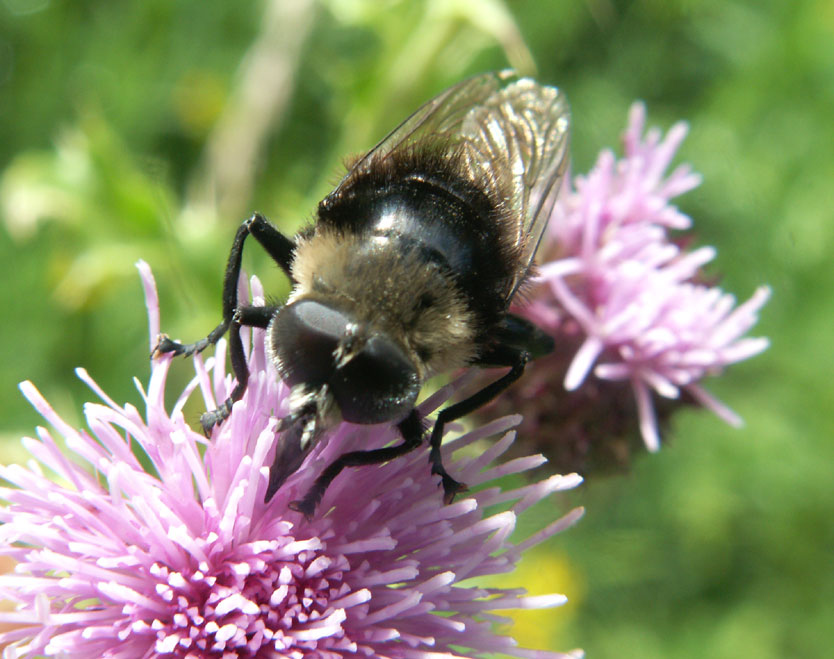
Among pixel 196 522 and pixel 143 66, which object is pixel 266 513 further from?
pixel 143 66

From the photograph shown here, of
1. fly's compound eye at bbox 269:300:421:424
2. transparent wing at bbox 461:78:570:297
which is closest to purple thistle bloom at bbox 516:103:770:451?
transparent wing at bbox 461:78:570:297

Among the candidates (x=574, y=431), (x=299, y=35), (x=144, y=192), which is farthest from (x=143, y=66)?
(x=574, y=431)

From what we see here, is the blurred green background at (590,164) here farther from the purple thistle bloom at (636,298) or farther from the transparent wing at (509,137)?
the transparent wing at (509,137)

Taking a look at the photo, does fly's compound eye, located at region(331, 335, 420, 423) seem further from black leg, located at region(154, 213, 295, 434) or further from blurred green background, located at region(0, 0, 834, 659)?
blurred green background, located at region(0, 0, 834, 659)

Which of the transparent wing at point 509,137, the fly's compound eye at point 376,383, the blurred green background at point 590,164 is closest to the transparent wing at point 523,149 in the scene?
the transparent wing at point 509,137

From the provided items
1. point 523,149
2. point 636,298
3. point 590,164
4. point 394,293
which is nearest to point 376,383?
point 394,293

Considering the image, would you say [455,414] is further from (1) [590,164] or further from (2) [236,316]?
(1) [590,164]
